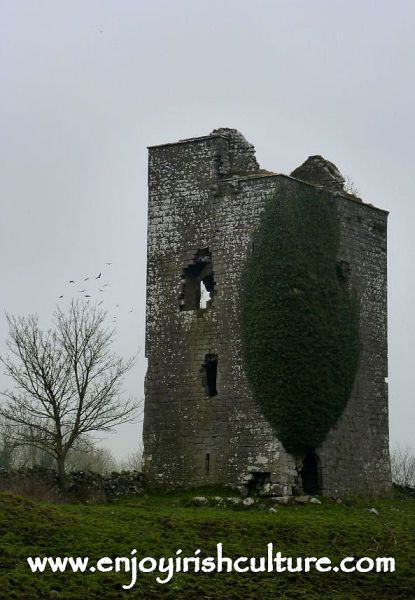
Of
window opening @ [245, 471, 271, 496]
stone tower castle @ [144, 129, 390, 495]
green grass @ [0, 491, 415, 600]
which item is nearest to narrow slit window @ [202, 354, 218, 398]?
stone tower castle @ [144, 129, 390, 495]

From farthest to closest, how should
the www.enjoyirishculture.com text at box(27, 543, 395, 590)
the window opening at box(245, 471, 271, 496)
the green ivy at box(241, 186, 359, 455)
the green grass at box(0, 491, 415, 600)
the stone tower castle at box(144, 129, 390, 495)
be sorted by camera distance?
the stone tower castle at box(144, 129, 390, 495), the green ivy at box(241, 186, 359, 455), the window opening at box(245, 471, 271, 496), the www.enjoyirishculture.com text at box(27, 543, 395, 590), the green grass at box(0, 491, 415, 600)

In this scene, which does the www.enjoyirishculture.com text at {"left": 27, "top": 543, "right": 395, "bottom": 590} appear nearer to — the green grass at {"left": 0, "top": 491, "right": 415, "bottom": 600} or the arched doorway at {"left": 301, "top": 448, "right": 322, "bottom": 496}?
the green grass at {"left": 0, "top": 491, "right": 415, "bottom": 600}

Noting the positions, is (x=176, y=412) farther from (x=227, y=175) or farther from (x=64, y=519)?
(x=64, y=519)

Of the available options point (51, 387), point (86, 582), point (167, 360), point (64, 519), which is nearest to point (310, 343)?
point (167, 360)

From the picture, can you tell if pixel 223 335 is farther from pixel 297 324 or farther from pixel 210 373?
pixel 297 324

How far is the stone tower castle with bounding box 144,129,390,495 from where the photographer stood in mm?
30906

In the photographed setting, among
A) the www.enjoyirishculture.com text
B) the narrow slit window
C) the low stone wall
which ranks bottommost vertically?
the www.enjoyirishculture.com text

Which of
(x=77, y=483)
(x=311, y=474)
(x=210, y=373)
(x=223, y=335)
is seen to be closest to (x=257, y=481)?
(x=311, y=474)

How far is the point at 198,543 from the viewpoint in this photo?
24531 mm

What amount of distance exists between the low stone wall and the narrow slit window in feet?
7.88

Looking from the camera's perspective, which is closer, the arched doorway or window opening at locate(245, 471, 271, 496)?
window opening at locate(245, 471, 271, 496)

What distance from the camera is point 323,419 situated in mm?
31094

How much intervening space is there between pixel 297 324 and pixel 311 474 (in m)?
3.20

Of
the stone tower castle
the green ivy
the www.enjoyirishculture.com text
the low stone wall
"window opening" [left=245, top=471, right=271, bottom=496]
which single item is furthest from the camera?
the stone tower castle
